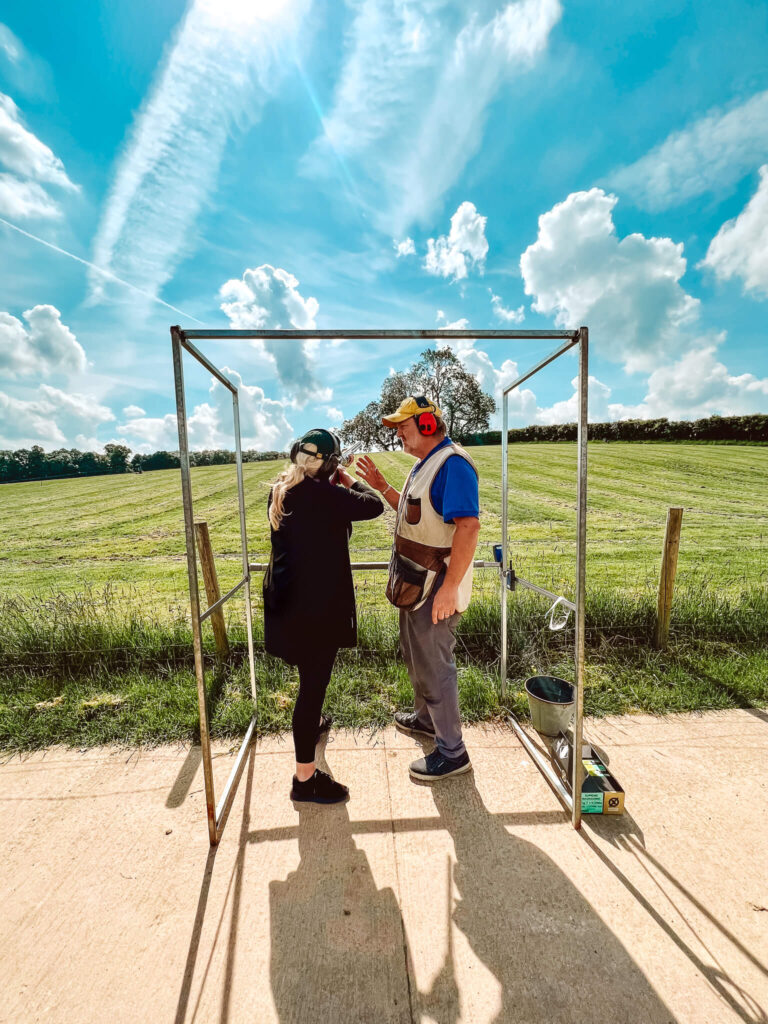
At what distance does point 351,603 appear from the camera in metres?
2.37

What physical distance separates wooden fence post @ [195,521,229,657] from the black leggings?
5.66 ft

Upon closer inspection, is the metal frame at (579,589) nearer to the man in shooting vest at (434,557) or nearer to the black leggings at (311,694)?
the man in shooting vest at (434,557)

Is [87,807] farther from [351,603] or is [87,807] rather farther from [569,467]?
[569,467]

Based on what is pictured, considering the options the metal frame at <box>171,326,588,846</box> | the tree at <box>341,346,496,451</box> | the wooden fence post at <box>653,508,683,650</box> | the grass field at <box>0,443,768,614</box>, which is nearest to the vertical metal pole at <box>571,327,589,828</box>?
the metal frame at <box>171,326,588,846</box>

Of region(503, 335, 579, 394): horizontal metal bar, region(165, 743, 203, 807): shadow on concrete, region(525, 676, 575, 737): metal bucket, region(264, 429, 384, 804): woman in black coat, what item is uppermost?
region(503, 335, 579, 394): horizontal metal bar

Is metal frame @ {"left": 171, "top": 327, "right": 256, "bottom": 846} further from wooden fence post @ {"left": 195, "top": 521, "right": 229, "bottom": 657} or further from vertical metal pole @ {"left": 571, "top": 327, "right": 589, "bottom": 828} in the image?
vertical metal pole @ {"left": 571, "top": 327, "right": 589, "bottom": 828}

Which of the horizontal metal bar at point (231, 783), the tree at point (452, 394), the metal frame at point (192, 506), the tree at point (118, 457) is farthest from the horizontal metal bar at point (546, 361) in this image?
the tree at point (118, 457)

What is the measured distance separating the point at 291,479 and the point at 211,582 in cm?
227

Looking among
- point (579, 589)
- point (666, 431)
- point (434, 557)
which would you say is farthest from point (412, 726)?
point (666, 431)

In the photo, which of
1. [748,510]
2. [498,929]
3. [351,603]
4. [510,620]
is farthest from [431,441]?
[748,510]

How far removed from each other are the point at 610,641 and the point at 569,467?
2150 cm

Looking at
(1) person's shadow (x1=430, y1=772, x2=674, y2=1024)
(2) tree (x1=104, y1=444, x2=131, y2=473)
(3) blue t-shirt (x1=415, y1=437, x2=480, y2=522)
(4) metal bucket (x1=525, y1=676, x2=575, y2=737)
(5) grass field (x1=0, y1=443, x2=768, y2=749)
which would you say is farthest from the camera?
(2) tree (x1=104, y1=444, x2=131, y2=473)

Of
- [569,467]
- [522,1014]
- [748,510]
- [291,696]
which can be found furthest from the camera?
[569,467]

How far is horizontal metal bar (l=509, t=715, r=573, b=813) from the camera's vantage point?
242 centimetres
